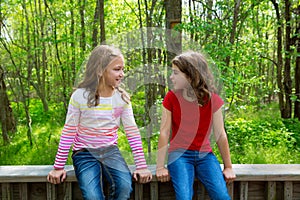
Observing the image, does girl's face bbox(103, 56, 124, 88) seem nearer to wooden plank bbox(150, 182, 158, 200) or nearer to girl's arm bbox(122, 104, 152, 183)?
girl's arm bbox(122, 104, 152, 183)

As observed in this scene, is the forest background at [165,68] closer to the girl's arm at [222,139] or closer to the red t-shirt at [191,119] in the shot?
the red t-shirt at [191,119]

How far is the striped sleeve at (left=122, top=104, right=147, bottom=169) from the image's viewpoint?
83.7 inches

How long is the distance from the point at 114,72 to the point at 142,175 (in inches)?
26.1

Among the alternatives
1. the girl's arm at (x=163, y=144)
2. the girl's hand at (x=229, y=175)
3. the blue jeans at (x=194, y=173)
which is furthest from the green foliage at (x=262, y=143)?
the girl's arm at (x=163, y=144)

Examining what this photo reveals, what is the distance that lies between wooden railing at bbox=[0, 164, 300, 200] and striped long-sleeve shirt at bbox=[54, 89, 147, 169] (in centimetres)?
21

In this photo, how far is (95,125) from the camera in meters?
2.07

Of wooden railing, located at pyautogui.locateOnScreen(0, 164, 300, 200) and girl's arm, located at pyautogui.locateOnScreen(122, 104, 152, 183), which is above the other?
girl's arm, located at pyautogui.locateOnScreen(122, 104, 152, 183)

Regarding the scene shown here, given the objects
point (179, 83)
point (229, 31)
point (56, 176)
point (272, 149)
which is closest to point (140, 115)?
point (179, 83)

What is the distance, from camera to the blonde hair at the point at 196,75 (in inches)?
84.7

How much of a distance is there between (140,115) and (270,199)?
1.10 metres

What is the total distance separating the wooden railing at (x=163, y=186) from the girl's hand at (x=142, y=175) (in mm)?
101

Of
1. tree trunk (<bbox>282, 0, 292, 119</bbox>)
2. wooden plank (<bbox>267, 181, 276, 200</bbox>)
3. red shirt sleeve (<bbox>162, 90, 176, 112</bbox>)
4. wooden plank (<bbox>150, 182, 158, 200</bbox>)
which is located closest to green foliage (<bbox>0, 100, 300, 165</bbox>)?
tree trunk (<bbox>282, 0, 292, 119</bbox>)

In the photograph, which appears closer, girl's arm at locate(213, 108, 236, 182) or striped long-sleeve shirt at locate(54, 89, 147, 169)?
striped long-sleeve shirt at locate(54, 89, 147, 169)

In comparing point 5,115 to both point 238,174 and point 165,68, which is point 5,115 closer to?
point 165,68
